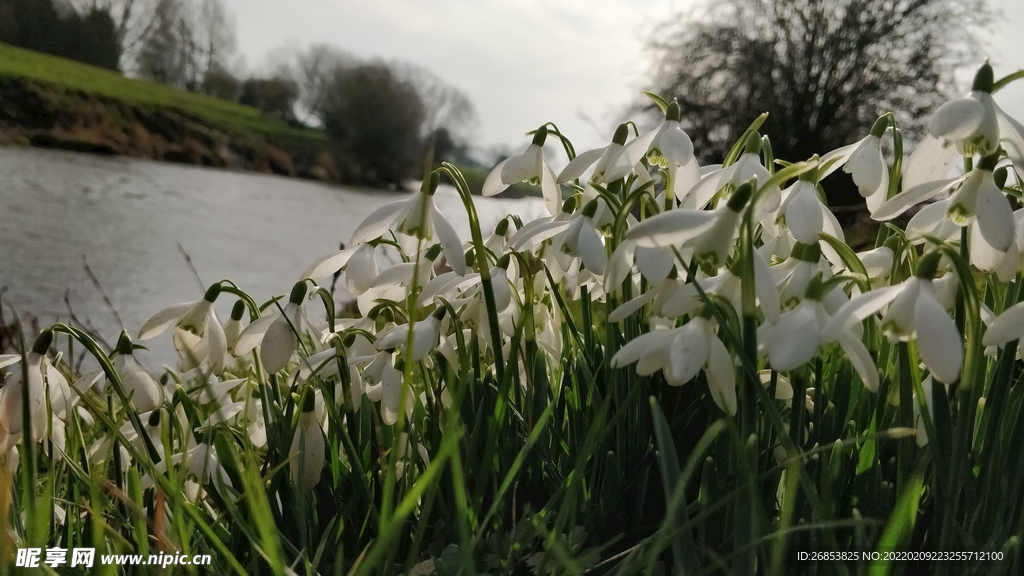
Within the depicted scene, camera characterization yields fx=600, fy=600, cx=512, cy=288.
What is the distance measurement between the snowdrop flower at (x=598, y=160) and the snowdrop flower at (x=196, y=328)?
0.28 meters

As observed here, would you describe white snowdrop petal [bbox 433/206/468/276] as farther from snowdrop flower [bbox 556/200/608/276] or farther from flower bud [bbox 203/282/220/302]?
flower bud [bbox 203/282/220/302]

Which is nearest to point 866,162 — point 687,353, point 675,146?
point 675,146

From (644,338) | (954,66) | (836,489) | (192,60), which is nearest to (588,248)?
(644,338)

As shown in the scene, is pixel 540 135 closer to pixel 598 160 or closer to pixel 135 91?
pixel 598 160

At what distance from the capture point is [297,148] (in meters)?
1.70

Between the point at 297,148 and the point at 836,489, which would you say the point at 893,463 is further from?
the point at 297,148

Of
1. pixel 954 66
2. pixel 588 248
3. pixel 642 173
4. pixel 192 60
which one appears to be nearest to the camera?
pixel 588 248

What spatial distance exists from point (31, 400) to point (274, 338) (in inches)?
6.1

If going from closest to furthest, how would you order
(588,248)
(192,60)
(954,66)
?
1. (588,248)
2. (192,60)
3. (954,66)

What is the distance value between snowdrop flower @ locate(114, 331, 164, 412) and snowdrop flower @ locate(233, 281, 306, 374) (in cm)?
7

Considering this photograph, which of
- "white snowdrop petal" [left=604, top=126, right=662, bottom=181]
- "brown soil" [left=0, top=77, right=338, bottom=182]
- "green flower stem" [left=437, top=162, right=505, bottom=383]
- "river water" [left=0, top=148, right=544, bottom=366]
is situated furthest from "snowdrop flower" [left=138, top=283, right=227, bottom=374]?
"brown soil" [left=0, top=77, right=338, bottom=182]

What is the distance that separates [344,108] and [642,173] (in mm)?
1422

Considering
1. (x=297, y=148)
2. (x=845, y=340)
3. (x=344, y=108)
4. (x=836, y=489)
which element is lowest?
(x=836, y=489)

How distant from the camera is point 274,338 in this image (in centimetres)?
43
